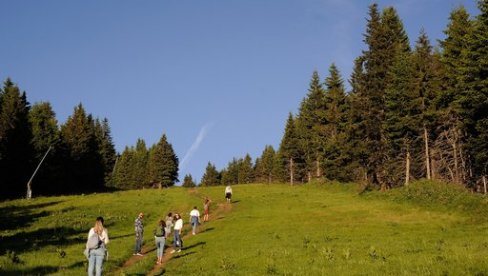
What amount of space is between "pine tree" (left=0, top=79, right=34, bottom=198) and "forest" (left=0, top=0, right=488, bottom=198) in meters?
0.15

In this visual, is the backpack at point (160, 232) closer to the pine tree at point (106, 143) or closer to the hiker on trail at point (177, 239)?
the hiker on trail at point (177, 239)

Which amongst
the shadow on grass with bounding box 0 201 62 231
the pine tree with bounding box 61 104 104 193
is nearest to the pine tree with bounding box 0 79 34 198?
the pine tree with bounding box 61 104 104 193

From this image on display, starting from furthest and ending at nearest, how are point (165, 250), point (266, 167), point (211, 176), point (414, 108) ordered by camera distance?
point (211, 176) → point (266, 167) → point (414, 108) → point (165, 250)

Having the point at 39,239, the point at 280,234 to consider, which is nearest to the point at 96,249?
the point at 280,234

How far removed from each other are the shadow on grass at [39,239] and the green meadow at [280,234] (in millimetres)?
71

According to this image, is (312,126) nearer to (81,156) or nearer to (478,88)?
(81,156)

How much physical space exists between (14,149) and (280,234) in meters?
53.7

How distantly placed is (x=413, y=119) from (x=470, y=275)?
46.4 m

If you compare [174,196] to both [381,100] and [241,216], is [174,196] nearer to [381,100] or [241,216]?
[241,216]

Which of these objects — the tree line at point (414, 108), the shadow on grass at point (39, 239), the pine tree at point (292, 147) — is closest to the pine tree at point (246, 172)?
the pine tree at point (292, 147)

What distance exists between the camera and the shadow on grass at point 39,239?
30.7 m

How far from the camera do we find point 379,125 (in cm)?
6081

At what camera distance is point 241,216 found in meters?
44.7

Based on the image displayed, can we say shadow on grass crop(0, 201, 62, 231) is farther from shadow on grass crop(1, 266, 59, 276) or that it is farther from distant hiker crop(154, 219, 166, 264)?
shadow on grass crop(1, 266, 59, 276)
